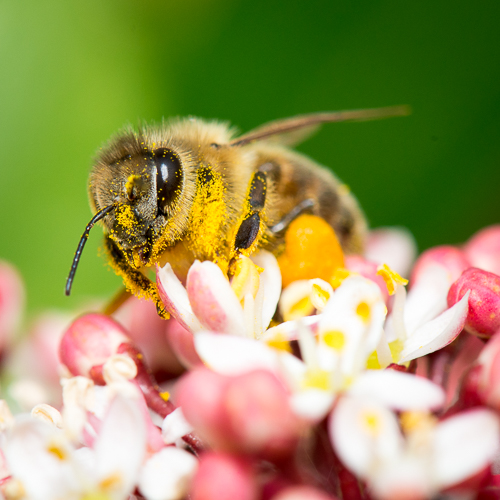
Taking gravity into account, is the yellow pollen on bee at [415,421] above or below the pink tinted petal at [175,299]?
below

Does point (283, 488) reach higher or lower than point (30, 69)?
lower

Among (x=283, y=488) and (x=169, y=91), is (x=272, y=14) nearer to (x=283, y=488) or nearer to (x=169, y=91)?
(x=169, y=91)

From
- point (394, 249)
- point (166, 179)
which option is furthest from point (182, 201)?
point (394, 249)

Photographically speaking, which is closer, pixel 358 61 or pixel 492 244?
pixel 492 244

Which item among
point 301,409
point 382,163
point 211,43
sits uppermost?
point 211,43

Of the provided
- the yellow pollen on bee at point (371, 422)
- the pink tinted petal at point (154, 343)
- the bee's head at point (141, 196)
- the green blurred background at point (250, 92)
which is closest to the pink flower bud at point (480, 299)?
the yellow pollen on bee at point (371, 422)

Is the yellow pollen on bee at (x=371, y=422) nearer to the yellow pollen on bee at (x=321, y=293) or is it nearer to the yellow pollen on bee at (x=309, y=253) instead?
the yellow pollen on bee at (x=321, y=293)

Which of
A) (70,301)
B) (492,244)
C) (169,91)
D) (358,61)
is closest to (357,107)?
(358,61)

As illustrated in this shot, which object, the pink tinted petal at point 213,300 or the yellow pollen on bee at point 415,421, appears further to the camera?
the pink tinted petal at point 213,300
